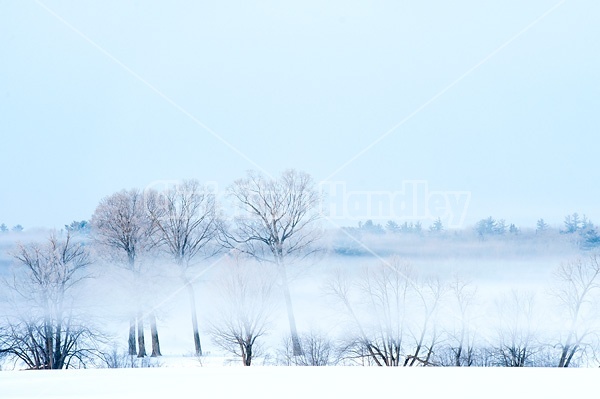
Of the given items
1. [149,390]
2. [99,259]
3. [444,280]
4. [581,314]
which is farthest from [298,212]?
[149,390]

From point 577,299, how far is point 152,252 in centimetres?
469

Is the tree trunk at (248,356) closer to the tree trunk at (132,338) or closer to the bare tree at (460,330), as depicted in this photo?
the tree trunk at (132,338)

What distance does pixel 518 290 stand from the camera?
23.1 ft

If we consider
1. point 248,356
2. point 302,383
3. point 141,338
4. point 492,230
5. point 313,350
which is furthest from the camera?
point 492,230

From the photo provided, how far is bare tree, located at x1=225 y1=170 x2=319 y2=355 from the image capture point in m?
6.95

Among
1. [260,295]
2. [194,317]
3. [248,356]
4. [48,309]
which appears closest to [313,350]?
[248,356]

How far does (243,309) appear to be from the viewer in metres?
6.97

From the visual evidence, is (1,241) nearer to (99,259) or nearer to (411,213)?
(99,259)

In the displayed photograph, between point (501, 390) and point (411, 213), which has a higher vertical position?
point (411, 213)

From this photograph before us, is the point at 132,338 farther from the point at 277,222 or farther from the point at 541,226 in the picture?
the point at 541,226

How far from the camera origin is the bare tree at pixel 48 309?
22.9ft

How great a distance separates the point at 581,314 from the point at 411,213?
217 centimetres

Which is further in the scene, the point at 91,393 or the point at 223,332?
the point at 223,332

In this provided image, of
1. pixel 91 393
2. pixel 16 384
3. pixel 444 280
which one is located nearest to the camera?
pixel 91 393
